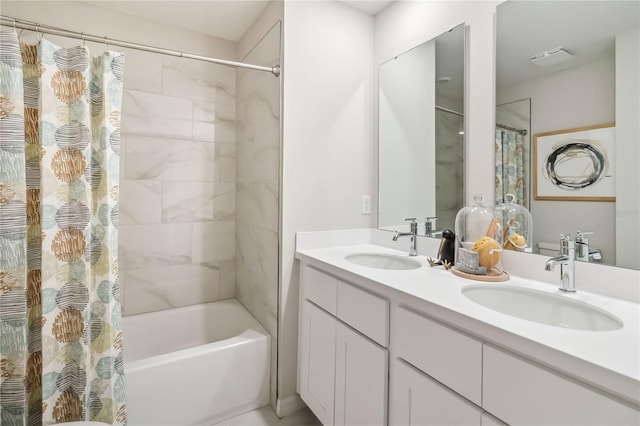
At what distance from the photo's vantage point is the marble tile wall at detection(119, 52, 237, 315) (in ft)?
7.02

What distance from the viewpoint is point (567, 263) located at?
105cm

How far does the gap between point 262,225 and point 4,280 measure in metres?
1.19

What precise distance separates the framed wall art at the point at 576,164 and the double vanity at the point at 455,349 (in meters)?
0.36

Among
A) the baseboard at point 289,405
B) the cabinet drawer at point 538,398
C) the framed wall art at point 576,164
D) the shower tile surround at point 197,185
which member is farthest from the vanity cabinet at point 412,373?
the framed wall art at point 576,164

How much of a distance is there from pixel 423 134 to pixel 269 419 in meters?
1.86

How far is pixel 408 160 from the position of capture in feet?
6.07

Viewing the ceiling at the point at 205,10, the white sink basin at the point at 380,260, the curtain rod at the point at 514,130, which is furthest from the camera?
the ceiling at the point at 205,10

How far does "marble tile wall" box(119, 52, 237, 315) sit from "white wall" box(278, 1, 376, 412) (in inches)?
36.5

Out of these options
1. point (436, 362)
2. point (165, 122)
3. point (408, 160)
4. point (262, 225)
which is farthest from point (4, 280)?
point (408, 160)

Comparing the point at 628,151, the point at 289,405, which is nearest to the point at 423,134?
the point at 628,151

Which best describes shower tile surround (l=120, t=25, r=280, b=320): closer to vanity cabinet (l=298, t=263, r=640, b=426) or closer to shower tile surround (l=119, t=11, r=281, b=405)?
shower tile surround (l=119, t=11, r=281, b=405)

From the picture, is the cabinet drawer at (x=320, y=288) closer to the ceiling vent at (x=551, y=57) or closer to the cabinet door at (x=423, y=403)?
the cabinet door at (x=423, y=403)

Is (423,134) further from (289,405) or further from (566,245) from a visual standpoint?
(289,405)

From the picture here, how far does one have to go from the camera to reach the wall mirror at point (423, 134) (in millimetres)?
1548
